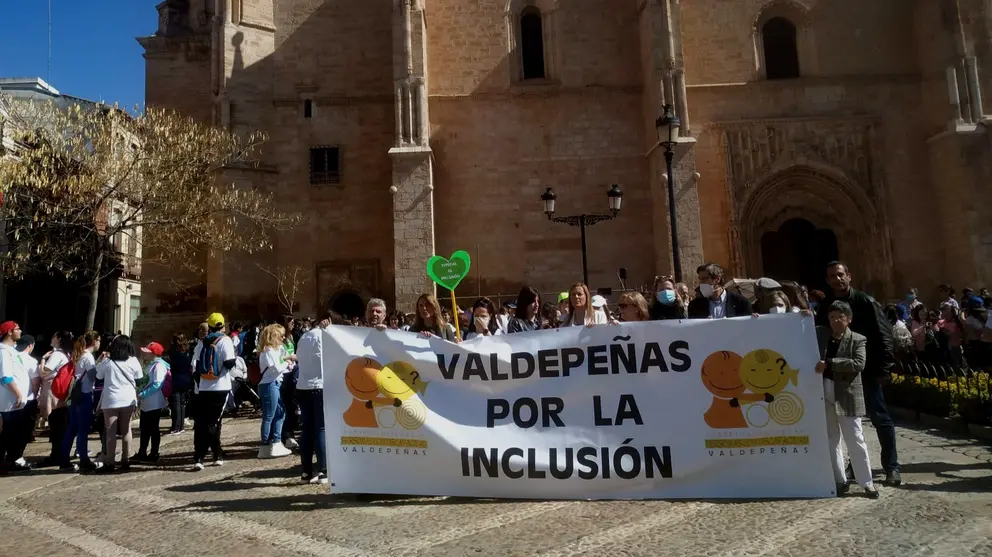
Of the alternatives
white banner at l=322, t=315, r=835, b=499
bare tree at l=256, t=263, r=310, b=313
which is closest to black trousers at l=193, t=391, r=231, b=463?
white banner at l=322, t=315, r=835, b=499

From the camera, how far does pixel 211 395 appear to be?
24.7ft

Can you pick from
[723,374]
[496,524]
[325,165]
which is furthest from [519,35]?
[496,524]

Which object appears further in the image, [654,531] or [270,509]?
[270,509]

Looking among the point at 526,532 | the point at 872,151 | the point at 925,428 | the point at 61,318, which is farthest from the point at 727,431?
the point at 61,318

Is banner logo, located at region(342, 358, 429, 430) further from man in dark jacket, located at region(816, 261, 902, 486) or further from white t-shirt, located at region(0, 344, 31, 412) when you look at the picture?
white t-shirt, located at region(0, 344, 31, 412)

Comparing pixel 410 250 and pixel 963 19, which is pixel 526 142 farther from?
pixel 963 19

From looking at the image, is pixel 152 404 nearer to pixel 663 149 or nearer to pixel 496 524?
pixel 496 524

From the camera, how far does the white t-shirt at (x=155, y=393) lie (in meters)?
8.12

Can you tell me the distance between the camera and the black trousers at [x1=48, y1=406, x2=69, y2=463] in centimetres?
828

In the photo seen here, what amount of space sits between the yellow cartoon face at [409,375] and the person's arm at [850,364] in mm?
3607

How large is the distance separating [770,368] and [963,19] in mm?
19219

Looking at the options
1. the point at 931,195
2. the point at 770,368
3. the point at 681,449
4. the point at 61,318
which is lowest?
the point at 681,449

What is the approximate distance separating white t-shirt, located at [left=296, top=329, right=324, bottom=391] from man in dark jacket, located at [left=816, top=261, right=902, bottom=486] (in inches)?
Result: 201

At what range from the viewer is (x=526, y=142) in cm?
1950
